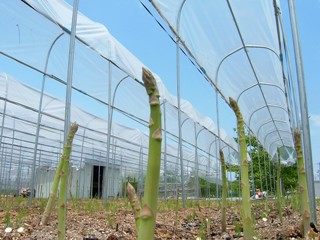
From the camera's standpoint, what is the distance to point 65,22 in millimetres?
5938

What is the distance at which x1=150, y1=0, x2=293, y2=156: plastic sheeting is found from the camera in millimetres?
5906

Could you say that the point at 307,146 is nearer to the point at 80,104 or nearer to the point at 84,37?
the point at 84,37

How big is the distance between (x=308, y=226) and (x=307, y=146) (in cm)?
133

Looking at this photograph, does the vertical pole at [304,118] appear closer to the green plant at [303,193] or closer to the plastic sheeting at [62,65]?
the green plant at [303,193]

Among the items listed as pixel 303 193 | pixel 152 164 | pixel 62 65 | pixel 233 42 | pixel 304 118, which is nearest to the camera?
pixel 152 164

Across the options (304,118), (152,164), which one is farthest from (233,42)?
(152,164)

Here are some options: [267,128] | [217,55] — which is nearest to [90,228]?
[217,55]

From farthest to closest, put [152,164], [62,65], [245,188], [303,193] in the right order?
[62,65] → [303,193] → [245,188] → [152,164]

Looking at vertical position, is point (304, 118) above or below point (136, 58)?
below

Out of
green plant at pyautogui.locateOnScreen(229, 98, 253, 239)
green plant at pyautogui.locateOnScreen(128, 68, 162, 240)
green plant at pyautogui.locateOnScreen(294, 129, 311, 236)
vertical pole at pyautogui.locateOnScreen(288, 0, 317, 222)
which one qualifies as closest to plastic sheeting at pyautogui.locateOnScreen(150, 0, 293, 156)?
vertical pole at pyautogui.locateOnScreen(288, 0, 317, 222)

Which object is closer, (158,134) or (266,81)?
(158,134)

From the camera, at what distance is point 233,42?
278 inches

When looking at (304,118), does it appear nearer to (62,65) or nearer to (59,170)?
(59,170)

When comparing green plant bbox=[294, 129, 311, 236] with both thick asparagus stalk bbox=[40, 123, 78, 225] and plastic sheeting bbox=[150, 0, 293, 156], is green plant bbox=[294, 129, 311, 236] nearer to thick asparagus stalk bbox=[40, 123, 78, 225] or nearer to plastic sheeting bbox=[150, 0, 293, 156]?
thick asparagus stalk bbox=[40, 123, 78, 225]
